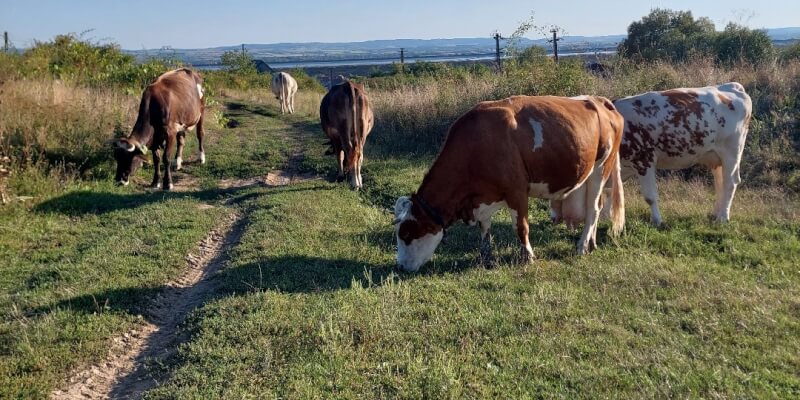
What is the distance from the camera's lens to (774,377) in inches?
162

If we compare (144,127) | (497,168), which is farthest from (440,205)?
(144,127)

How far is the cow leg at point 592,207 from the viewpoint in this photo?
7.29 metres

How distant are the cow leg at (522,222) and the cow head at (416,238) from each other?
0.77 meters

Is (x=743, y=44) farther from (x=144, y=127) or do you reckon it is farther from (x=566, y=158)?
(x=144, y=127)

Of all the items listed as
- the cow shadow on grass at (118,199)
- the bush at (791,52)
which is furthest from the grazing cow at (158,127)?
the bush at (791,52)

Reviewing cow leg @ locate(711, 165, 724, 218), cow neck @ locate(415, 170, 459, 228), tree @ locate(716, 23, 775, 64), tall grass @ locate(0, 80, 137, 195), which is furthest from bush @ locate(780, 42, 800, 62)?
tall grass @ locate(0, 80, 137, 195)

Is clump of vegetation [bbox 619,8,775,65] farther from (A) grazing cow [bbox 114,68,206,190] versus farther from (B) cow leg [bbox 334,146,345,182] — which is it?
(A) grazing cow [bbox 114,68,206,190]

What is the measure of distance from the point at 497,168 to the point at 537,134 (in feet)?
1.95

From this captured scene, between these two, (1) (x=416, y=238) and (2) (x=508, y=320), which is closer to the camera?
(2) (x=508, y=320)

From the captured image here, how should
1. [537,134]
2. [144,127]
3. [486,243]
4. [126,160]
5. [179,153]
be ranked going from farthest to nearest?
[179,153], [144,127], [126,160], [486,243], [537,134]

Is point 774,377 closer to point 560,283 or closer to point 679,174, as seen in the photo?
point 560,283

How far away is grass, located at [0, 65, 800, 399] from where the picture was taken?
4273mm

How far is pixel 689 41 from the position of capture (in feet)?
73.1

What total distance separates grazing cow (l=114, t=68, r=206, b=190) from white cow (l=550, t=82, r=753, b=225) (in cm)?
712
